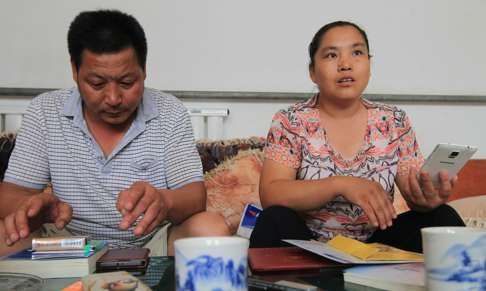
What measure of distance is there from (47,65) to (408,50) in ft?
4.32

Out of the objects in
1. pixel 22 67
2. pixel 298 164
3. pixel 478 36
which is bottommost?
pixel 298 164

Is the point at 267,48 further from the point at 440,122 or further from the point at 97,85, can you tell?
the point at 97,85

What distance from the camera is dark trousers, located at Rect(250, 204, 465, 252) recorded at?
964 mm

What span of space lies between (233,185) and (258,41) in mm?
574

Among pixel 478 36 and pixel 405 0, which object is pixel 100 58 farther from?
pixel 478 36

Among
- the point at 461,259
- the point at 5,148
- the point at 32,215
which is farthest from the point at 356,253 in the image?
the point at 5,148

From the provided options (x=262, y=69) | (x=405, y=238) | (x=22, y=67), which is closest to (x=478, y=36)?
(x=262, y=69)

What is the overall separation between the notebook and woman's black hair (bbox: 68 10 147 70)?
56 centimetres

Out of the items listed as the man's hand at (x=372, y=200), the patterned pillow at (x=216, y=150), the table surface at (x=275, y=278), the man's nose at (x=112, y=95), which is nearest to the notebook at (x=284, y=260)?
the table surface at (x=275, y=278)

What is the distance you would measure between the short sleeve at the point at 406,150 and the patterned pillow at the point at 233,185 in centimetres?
61

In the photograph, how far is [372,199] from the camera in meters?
0.92

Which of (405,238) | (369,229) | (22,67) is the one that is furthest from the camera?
(22,67)

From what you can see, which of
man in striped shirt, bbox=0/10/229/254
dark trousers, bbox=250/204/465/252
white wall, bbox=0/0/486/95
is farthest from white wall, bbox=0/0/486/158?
dark trousers, bbox=250/204/465/252

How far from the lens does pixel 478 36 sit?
2.13 metres
